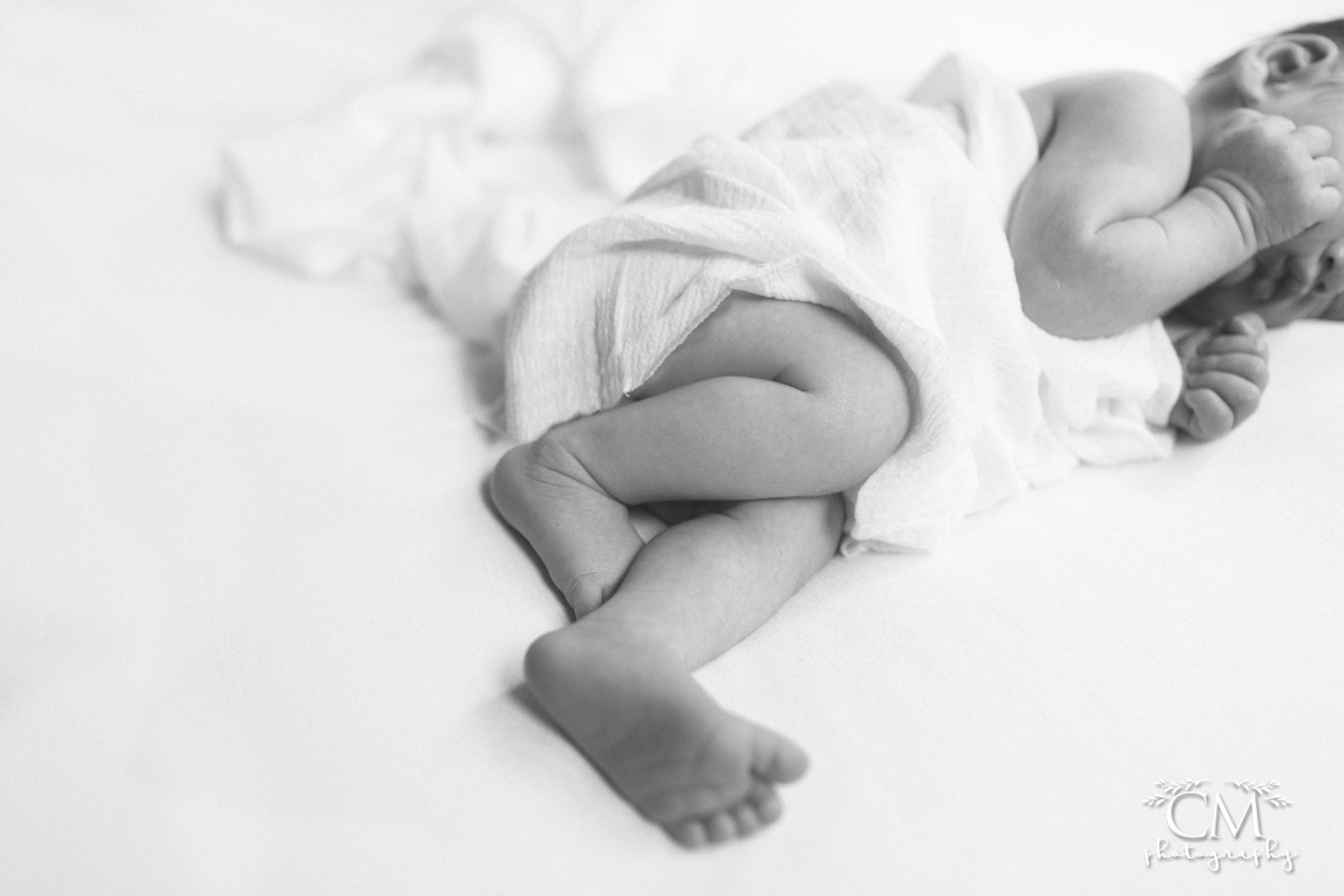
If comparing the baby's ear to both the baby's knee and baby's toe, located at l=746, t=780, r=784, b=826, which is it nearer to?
the baby's knee

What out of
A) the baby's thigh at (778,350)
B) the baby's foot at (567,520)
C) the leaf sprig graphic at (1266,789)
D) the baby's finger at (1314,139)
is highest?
the baby's finger at (1314,139)

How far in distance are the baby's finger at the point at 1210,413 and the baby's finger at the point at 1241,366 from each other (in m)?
0.03

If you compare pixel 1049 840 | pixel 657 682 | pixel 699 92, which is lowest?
pixel 1049 840

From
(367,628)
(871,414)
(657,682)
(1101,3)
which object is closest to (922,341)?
(871,414)

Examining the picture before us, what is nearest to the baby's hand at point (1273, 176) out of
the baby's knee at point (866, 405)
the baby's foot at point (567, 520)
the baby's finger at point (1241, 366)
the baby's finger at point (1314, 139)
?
the baby's finger at point (1314, 139)

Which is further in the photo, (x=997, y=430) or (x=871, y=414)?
(x=997, y=430)

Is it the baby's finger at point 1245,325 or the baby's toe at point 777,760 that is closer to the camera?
the baby's toe at point 777,760

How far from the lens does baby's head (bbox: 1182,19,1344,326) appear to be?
1.11m

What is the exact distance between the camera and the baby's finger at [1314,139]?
104 centimetres

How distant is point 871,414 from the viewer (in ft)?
2.86

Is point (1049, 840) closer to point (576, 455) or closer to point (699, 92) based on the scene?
point (576, 455)

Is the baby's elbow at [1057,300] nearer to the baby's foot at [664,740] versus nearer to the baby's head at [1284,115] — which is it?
the baby's head at [1284,115]

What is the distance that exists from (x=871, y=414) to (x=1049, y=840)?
32cm

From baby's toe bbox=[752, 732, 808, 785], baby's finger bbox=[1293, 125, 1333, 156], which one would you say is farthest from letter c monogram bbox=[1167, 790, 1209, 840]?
baby's finger bbox=[1293, 125, 1333, 156]
